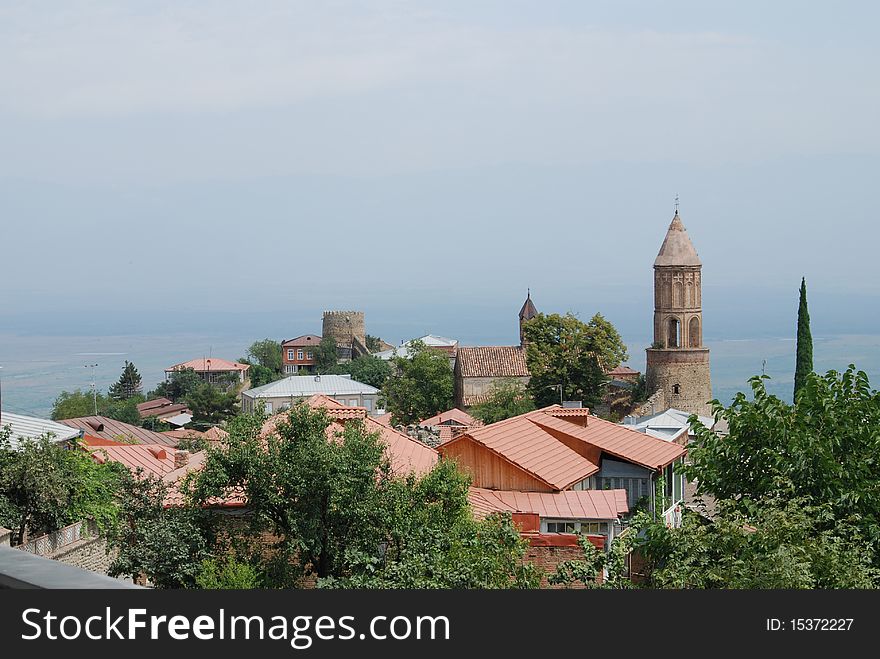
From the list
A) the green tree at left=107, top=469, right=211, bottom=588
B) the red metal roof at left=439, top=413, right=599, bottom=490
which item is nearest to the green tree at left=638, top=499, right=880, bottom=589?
the green tree at left=107, top=469, right=211, bottom=588

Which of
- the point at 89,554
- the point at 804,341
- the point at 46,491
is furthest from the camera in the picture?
the point at 804,341

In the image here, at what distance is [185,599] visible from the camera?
8.60 ft

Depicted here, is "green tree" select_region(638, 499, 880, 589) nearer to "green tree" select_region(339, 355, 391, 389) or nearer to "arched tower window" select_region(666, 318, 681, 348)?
"arched tower window" select_region(666, 318, 681, 348)

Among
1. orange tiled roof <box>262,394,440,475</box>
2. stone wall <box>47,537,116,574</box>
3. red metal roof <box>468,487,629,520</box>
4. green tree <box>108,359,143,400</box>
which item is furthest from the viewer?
green tree <box>108,359,143,400</box>

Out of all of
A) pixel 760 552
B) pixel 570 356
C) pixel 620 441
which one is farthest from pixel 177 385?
pixel 760 552

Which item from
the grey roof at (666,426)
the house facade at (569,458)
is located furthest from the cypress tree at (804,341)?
the house facade at (569,458)

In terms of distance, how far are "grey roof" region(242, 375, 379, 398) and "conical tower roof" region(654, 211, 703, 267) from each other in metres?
24.5

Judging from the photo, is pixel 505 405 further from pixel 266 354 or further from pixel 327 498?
pixel 266 354

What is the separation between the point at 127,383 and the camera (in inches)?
3366

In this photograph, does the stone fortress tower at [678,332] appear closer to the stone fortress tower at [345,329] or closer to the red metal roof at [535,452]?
the red metal roof at [535,452]

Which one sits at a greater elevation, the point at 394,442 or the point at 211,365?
the point at 211,365

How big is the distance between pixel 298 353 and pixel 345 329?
5.08 m

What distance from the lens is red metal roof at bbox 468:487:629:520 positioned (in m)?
14.6

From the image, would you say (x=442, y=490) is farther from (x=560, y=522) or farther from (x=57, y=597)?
(x=57, y=597)
